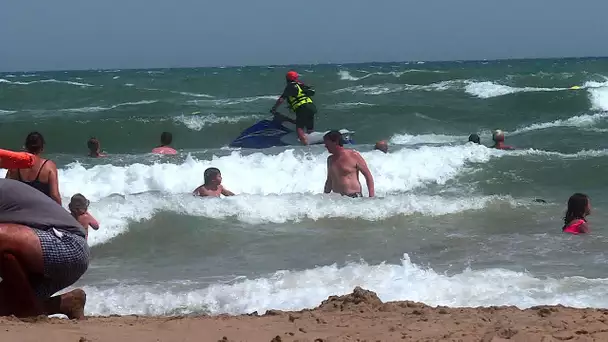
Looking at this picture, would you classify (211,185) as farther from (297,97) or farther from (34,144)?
(34,144)

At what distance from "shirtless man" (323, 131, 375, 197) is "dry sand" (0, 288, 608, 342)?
454 cm

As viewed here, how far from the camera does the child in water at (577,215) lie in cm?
737

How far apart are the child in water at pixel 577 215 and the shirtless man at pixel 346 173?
7.11 feet

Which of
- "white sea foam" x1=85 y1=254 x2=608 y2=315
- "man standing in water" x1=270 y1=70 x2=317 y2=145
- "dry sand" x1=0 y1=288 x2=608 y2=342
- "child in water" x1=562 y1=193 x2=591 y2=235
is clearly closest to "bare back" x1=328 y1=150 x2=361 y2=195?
"child in water" x1=562 y1=193 x2=591 y2=235

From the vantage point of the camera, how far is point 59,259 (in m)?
3.39

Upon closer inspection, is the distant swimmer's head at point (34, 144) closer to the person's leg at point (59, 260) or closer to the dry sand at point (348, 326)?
the dry sand at point (348, 326)

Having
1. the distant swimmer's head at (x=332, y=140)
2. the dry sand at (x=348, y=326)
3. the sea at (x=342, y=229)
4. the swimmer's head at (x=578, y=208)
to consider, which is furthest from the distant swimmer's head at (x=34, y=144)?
the swimmer's head at (x=578, y=208)

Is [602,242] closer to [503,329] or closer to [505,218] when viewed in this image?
[505,218]

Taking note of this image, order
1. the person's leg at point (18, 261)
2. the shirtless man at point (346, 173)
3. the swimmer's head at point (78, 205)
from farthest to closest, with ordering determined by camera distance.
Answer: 1. the shirtless man at point (346, 173)
2. the swimmer's head at point (78, 205)
3. the person's leg at point (18, 261)

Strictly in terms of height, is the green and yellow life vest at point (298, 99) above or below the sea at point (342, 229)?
above

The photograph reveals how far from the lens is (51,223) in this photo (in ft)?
11.1

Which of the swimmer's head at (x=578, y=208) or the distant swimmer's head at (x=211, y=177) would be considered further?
the distant swimmer's head at (x=211, y=177)

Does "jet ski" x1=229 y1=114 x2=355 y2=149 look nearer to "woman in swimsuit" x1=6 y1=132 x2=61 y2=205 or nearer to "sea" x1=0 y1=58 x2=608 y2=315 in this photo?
"sea" x1=0 y1=58 x2=608 y2=315

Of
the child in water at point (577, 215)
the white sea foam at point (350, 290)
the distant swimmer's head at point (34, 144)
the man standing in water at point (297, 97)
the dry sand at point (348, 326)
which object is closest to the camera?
the dry sand at point (348, 326)
